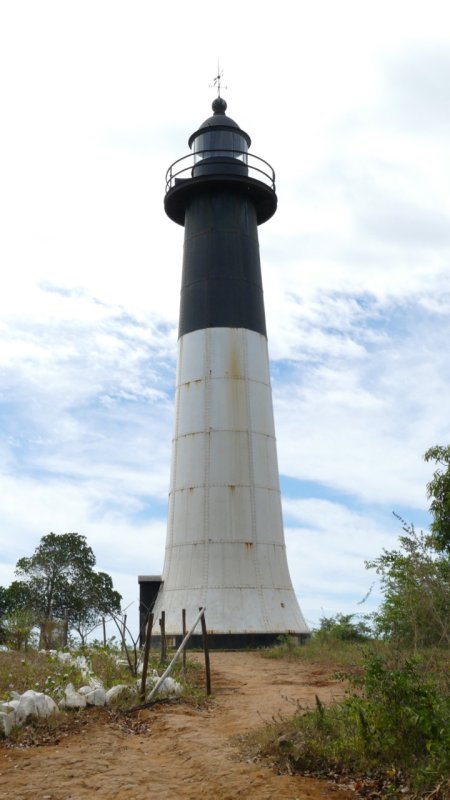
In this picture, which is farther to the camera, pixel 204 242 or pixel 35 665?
pixel 204 242

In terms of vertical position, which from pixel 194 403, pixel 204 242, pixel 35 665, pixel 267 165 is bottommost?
pixel 35 665

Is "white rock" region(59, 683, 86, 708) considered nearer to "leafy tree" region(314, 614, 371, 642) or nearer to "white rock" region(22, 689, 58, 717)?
"white rock" region(22, 689, 58, 717)

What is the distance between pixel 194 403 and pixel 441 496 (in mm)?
7654

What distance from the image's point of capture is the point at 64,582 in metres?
35.4

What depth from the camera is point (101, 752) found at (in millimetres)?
8484

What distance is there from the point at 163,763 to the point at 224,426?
44.2 feet

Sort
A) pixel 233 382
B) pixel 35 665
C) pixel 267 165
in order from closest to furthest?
pixel 35 665 → pixel 233 382 → pixel 267 165

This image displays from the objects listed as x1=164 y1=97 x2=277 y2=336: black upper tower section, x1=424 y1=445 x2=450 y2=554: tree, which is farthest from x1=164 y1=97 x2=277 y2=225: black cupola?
x1=424 y1=445 x2=450 y2=554: tree

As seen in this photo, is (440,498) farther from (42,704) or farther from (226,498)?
(42,704)

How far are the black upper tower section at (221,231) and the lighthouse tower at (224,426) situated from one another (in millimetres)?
37

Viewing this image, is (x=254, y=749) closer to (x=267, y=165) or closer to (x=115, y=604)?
(x=267, y=165)

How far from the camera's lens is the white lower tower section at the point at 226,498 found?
1962cm

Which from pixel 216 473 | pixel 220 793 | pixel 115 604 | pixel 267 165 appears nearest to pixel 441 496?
pixel 216 473

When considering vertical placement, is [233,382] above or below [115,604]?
Answer: above
